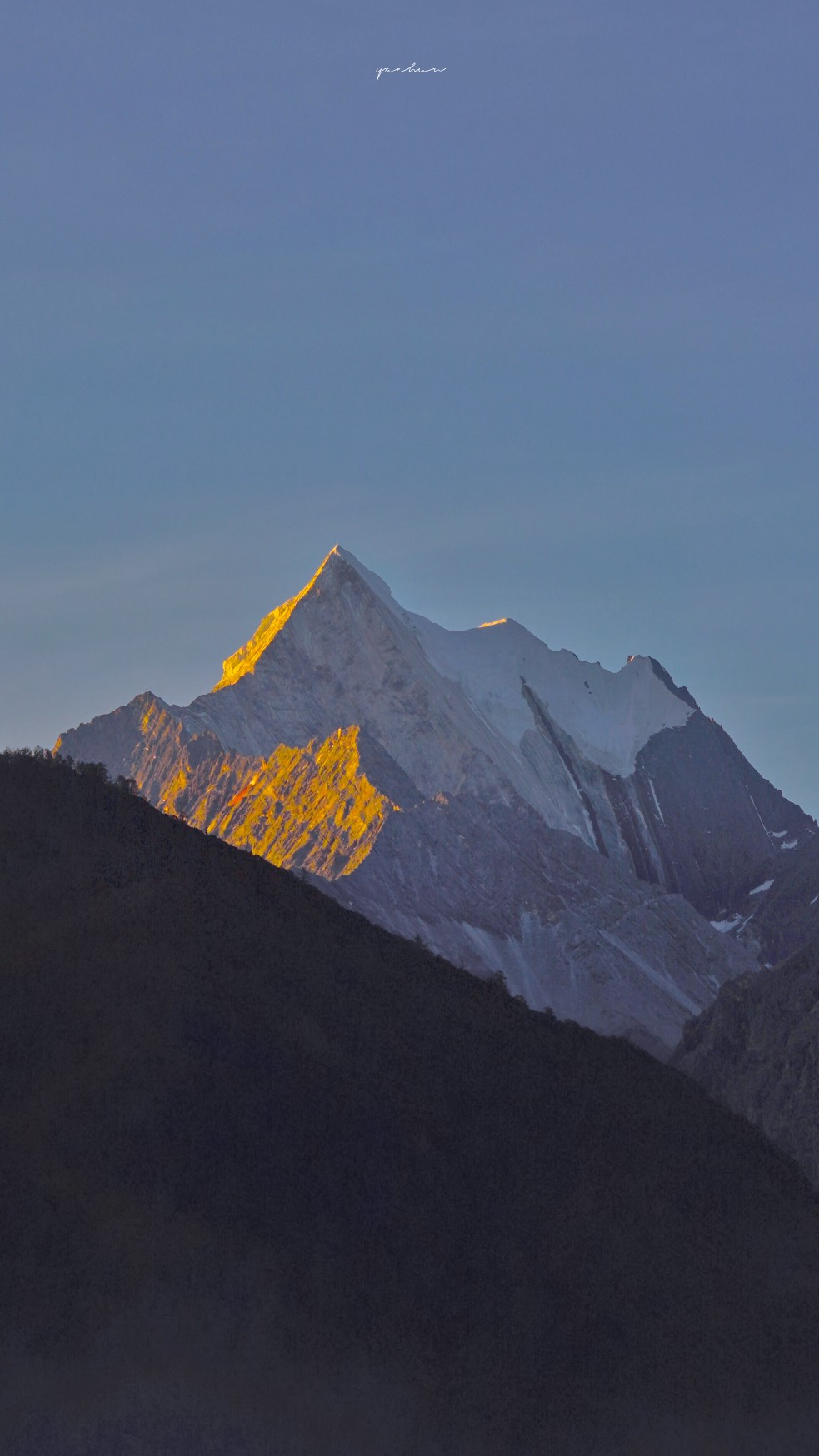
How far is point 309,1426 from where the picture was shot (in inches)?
3433

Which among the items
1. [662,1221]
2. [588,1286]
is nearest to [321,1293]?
[588,1286]

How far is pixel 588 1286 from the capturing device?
101875mm

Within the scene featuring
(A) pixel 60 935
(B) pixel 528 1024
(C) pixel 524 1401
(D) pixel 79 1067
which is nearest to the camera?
(C) pixel 524 1401

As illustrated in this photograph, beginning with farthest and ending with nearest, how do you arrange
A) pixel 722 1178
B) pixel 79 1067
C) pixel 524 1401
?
pixel 722 1178 → pixel 79 1067 → pixel 524 1401

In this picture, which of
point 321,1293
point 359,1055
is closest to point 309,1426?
point 321,1293

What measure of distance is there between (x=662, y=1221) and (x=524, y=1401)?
53.5 feet

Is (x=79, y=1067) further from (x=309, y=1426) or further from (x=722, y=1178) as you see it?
(x=722, y=1178)

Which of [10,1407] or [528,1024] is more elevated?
[528,1024]

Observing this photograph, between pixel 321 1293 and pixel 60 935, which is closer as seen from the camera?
pixel 321 1293

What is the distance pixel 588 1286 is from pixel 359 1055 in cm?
1668

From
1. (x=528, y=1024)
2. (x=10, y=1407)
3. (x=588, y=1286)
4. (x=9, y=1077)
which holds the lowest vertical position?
(x=10, y=1407)

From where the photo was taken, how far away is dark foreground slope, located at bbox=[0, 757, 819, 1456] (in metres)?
88.5

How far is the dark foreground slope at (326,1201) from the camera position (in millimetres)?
88500

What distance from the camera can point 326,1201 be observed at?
99.9m
